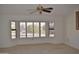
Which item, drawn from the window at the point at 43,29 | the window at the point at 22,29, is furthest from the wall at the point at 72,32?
the window at the point at 22,29

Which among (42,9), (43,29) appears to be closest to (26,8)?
(42,9)

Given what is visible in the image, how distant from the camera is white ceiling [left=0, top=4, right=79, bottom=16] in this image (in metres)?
4.37

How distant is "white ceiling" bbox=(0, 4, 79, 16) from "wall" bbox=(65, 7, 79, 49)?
12 centimetres

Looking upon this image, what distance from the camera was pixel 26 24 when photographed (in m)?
4.50

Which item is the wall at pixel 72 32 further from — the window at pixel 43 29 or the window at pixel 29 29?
the window at pixel 43 29

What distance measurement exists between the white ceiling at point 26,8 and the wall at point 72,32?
0.12m

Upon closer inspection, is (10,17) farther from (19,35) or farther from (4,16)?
(19,35)

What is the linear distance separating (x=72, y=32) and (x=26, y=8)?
1126mm

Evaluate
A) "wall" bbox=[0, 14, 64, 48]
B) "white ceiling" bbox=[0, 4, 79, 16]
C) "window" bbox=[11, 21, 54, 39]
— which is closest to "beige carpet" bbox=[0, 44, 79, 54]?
"wall" bbox=[0, 14, 64, 48]

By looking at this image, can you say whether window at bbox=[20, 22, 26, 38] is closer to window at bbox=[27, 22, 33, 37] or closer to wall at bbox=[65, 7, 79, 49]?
window at bbox=[27, 22, 33, 37]
